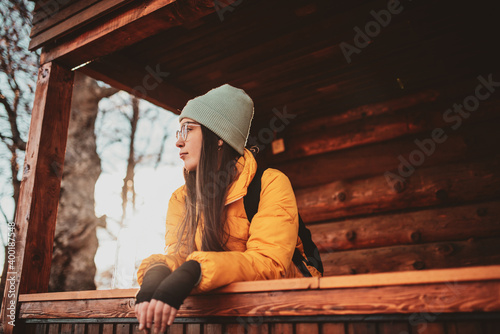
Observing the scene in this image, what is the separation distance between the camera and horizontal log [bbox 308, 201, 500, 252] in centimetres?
398

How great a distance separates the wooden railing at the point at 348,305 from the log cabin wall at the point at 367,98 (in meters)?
2.36

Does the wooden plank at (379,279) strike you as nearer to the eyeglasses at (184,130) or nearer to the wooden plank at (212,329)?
the wooden plank at (212,329)

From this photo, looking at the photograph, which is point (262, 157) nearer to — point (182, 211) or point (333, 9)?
point (333, 9)

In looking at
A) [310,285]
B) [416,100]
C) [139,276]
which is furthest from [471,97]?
[139,276]

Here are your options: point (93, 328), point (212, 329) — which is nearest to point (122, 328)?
point (93, 328)

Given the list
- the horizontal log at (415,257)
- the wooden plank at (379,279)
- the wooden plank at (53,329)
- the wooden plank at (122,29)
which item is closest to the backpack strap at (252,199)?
the wooden plank at (379,279)

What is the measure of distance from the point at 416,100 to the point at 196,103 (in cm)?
313

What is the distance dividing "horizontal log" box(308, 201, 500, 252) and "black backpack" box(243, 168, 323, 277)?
2.40 metres

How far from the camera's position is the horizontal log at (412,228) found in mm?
3982

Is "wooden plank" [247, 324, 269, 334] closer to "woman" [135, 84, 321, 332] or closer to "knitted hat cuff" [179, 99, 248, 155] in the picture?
"woman" [135, 84, 321, 332]

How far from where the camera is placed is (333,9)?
3527mm

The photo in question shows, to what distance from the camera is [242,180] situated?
86.5 inches

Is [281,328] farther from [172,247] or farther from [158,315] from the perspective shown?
[172,247]

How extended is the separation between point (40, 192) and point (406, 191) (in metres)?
3.69
